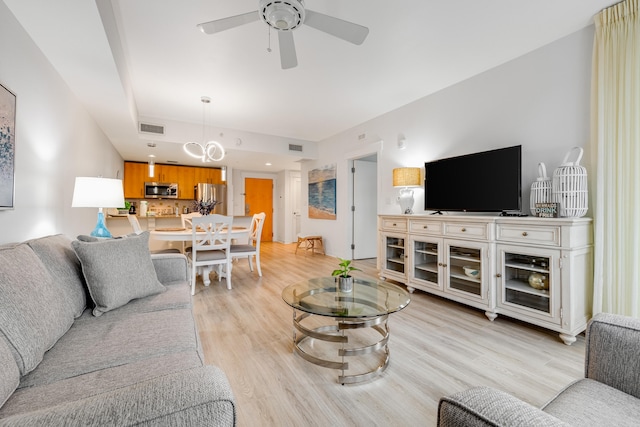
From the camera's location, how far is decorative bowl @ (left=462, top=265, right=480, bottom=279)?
277 cm

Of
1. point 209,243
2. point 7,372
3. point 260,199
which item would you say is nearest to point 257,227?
point 209,243

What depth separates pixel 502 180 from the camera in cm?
269

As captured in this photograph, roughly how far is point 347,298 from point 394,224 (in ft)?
6.12

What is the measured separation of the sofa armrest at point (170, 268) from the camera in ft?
7.06

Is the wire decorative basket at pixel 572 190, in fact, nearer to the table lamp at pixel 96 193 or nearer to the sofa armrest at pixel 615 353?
the sofa armrest at pixel 615 353

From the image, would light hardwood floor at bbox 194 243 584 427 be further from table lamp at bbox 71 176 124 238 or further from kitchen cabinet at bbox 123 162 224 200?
kitchen cabinet at bbox 123 162 224 200

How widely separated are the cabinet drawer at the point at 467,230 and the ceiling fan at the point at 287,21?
1978 mm

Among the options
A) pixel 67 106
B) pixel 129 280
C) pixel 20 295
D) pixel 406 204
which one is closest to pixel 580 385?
pixel 20 295

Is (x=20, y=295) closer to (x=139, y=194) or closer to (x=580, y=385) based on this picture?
(x=580, y=385)

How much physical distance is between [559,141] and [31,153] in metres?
4.19

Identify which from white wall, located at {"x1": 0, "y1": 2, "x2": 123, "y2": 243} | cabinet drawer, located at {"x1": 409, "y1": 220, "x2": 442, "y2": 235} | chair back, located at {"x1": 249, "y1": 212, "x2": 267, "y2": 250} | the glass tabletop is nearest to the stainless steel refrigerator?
chair back, located at {"x1": 249, "y1": 212, "x2": 267, "y2": 250}

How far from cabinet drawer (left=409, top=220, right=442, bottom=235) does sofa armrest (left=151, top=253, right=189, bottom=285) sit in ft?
8.16

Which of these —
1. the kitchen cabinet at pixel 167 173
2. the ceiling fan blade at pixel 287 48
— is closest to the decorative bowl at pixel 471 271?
the ceiling fan blade at pixel 287 48

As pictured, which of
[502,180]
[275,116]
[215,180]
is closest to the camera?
[502,180]
